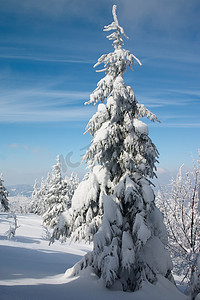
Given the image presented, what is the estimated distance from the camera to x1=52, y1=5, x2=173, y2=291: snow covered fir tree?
709cm

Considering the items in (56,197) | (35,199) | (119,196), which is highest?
(119,196)

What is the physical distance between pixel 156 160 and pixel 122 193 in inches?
76.0

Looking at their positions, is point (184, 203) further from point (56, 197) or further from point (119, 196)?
point (56, 197)

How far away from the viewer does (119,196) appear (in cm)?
754

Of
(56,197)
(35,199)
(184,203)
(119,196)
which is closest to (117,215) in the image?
(119,196)

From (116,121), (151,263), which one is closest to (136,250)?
(151,263)

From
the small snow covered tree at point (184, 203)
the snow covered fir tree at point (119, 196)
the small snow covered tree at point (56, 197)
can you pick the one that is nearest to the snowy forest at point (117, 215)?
the snow covered fir tree at point (119, 196)

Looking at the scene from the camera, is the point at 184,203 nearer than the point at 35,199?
Yes

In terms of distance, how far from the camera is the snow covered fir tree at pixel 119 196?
7.09 meters

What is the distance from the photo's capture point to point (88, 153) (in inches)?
328

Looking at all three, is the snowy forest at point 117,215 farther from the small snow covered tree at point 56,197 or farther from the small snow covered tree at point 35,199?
the small snow covered tree at point 35,199

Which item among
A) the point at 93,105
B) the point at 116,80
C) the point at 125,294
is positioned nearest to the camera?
the point at 125,294

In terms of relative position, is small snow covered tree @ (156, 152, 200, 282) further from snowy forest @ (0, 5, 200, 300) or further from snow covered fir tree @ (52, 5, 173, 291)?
snow covered fir tree @ (52, 5, 173, 291)

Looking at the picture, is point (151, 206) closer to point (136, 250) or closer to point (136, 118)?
point (136, 250)
